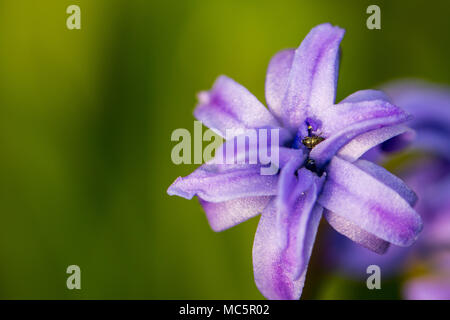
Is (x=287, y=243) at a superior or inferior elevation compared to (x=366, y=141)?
inferior

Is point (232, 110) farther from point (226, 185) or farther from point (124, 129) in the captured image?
point (124, 129)

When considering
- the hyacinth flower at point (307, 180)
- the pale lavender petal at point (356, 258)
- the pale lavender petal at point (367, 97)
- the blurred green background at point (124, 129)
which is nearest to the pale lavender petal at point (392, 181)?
the hyacinth flower at point (307, 180)

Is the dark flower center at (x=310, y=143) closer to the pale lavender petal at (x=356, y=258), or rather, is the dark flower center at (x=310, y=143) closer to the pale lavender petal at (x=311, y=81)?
the pale lavender petal at (x=311, y=81)

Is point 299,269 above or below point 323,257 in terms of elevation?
above

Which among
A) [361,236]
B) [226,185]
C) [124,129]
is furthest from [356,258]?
[124,129]

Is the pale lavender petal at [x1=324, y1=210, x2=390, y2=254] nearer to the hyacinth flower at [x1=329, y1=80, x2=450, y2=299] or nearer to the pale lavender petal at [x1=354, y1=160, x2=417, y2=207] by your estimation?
the pale lavender petal at [x1=354, y1=160, x2=417, y2=207]

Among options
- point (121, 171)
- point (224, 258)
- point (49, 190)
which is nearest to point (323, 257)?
point (224, 258)

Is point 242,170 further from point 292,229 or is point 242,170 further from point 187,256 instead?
point 187,256
